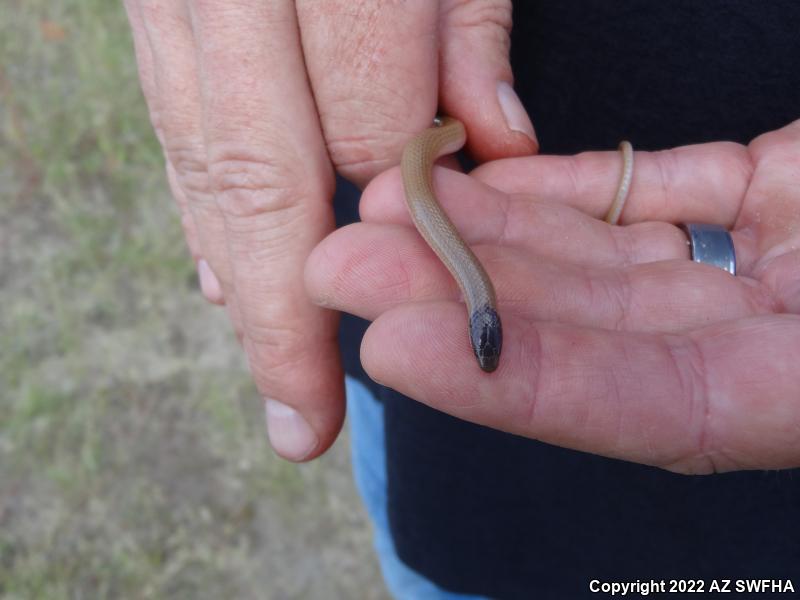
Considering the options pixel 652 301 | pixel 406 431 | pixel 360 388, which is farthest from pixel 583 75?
pixel 360 388

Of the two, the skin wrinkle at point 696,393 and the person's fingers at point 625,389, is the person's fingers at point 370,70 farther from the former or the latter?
the skin wrinkle at point 696,393

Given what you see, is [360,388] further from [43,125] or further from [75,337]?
[43,125]

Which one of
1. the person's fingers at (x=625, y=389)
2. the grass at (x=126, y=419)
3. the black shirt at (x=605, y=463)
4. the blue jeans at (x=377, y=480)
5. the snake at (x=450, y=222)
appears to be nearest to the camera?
the person's fingers at (x=625, y=389)

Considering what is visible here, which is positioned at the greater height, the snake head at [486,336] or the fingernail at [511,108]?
the fingernail at [511,108]

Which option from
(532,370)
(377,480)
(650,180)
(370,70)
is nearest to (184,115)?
(370,70)

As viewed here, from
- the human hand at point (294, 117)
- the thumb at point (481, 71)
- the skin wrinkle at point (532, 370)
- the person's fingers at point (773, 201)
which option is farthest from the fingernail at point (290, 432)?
the person's fingers at point (773, 201)

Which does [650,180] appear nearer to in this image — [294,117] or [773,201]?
[773,201]

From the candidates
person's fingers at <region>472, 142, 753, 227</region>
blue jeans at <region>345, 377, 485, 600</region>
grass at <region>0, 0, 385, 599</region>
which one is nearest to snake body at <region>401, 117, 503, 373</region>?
person's fingers at <region>472, 142, 753, 227</region>
